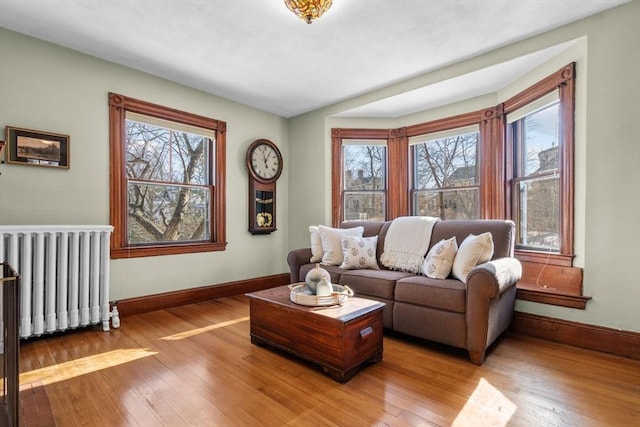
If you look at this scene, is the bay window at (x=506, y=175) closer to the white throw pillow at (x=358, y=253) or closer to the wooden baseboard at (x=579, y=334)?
the wooden baseboard at (x=579, y=334)

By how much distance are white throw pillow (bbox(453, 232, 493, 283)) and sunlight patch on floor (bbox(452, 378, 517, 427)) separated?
825 mm

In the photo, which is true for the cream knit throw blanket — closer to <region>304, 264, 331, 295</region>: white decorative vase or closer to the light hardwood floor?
the light hardwood floor

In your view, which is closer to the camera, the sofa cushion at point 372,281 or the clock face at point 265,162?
the sofa cushion at point 372,281

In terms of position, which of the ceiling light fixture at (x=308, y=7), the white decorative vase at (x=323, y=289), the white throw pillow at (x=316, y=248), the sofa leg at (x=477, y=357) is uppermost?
the ceiling light fixture at (x=308, y=7)

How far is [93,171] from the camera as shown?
300 centimetres

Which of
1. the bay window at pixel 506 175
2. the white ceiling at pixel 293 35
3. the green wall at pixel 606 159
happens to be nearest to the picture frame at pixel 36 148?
the white ceiling at pixel 293 35

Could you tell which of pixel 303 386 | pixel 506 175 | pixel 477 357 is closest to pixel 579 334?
pixel 477 357

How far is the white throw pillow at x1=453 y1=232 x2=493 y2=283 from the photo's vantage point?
2.49 m

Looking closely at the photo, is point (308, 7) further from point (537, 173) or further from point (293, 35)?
point (537, 173)

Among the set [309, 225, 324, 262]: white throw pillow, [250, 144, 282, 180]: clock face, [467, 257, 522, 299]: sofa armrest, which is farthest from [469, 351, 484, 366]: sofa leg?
[250, 144, 282, 180]: clock face

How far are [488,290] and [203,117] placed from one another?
3486 mm

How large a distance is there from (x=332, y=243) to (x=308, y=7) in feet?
7.17

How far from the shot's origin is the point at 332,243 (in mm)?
3486

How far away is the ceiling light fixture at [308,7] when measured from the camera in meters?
2.13
